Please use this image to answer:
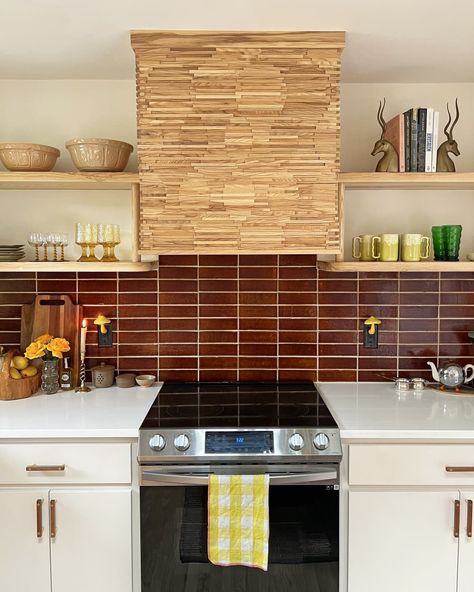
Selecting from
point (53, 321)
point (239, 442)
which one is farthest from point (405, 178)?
point (53, 321)

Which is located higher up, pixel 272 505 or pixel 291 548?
pixel 272 505

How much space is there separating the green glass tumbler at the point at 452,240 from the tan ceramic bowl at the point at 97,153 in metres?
1.43

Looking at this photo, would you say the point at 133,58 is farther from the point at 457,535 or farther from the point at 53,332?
the point at 457,535

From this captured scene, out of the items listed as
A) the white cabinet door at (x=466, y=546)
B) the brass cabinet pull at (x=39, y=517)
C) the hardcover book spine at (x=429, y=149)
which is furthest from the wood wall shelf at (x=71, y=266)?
the white cabinet door at (x=466, y=546)

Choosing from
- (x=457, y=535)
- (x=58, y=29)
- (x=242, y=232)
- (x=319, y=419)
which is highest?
(x=58, y=29)

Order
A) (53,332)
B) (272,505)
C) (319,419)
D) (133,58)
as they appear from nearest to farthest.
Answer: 1. (272,505)
2. (319,419)
3. (133,58)
4. (53,332)

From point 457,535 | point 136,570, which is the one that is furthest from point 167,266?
point 457,535

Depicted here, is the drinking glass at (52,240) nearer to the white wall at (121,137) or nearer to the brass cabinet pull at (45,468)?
the white wall at (121,137)

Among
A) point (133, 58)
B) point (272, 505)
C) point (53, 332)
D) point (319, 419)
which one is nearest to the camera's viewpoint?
point (272, 505)

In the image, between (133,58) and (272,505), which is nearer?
(272,505)

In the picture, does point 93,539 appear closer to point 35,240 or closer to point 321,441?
point 321,441

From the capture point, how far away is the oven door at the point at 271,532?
192 cm

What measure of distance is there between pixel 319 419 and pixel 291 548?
46 centimetres

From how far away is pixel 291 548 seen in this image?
6.34ft
